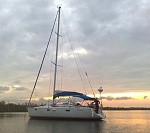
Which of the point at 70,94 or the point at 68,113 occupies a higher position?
the point at 70,94

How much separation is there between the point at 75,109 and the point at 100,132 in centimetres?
1418

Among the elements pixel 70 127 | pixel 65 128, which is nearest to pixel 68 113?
pixel 70 127

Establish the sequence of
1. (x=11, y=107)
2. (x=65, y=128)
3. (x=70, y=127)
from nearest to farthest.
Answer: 1. (x=65, y=128)
2. (x=70, y=127)
3. (x=11, y=107)

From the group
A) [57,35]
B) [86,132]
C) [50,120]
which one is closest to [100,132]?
[86,132]

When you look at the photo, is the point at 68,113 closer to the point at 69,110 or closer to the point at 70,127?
the point at 69,110

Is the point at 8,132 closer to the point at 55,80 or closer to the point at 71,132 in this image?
the point at 71,132

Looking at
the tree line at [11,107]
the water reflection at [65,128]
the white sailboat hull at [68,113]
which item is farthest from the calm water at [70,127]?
the tree line at [11,107]

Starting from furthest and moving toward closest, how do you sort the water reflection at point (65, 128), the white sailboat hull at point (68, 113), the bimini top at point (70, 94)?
1. the bimini top at point (70, 94)
2. the white sailboat hull at point (68, 113)
3. the water reflection at point (65, 128)

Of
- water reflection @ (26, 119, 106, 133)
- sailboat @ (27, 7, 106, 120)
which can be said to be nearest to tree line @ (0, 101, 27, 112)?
sailboat @ (27, 7, 106, 120)

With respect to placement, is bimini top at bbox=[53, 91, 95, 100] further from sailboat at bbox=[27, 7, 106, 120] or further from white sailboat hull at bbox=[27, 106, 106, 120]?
white sailboat hull at bbox=[27, 106, 106, 120]

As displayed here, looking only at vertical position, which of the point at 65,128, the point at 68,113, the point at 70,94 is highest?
the point at 70,94

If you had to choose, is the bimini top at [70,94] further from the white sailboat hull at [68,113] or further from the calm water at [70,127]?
the calm water at [70,127]

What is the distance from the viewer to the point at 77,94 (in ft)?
146

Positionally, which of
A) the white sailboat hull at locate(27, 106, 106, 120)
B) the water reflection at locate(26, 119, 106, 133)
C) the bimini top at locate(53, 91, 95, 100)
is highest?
the bimini top at locate(53, 91, 95, 100)
